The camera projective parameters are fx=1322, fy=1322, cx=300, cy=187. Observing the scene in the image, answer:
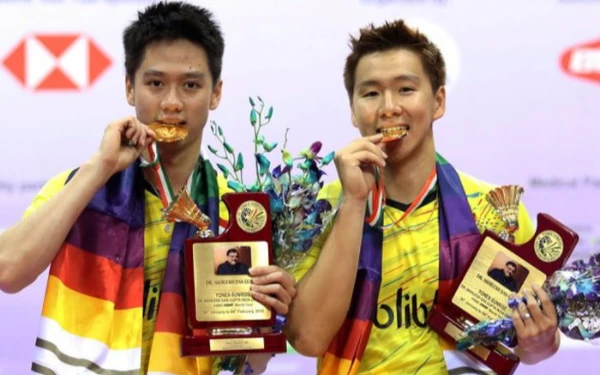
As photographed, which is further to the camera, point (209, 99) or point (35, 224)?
point (209, 99)

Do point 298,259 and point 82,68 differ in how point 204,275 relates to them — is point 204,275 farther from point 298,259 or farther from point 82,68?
point 82,68

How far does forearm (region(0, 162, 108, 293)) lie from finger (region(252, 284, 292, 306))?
1.32 feet

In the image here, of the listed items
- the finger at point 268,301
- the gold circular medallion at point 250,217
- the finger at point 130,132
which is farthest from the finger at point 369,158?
the finger at point 130,132

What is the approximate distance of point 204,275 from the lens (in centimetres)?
278

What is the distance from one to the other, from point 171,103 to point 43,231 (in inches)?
16.1

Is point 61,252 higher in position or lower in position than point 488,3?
lower

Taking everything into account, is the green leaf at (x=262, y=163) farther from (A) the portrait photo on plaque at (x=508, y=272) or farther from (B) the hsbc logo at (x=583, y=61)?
(B) the hsbc logo at (x=583, y=61)

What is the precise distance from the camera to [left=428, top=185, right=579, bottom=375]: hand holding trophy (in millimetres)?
2787

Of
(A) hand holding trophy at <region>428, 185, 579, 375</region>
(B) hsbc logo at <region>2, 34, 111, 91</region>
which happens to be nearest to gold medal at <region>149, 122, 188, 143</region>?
(A) hand holding trophy at <region>428, 185, 579, 375</region>

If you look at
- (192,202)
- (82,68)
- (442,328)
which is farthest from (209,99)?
(82,68)

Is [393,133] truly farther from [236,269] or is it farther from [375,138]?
[236,269]

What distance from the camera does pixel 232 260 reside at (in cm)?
278

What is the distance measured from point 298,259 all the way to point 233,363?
0.27 meters

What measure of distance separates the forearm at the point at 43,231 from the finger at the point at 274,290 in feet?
1.32
